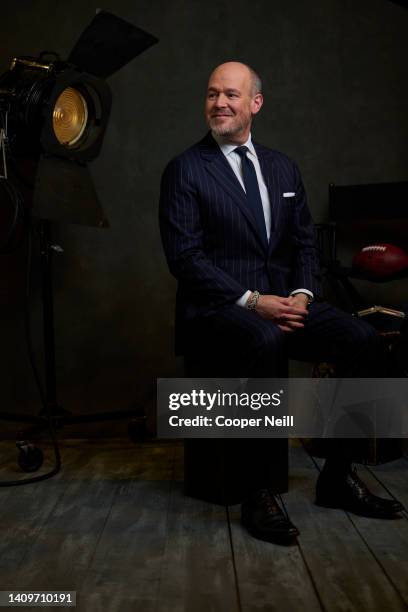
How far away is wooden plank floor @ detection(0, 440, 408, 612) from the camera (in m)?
1.75

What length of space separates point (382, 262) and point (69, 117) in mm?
1426

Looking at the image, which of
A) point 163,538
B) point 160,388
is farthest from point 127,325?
point 163,538

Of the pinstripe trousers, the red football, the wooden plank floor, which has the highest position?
the red football

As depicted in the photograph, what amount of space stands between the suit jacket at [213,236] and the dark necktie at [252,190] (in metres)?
0.03

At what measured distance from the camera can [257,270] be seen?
2.64 meters

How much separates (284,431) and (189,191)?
0.90 metres

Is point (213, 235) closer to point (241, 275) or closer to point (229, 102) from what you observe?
point (241, 275)

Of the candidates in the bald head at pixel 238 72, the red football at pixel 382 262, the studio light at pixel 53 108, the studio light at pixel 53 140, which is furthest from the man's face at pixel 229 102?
the red football at pixel 382 262

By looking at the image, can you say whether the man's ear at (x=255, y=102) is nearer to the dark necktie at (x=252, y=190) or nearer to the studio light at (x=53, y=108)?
the dark necktie at (x=252, y=190)

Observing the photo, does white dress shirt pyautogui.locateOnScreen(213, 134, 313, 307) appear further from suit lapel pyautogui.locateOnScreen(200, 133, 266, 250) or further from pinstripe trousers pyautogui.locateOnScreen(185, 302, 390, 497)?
pinstripe trousers pyautogui.locateOnScreen(185, 302, 390, 497)

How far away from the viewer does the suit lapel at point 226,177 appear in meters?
2.62

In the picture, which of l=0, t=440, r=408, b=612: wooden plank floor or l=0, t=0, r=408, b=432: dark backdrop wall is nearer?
l=0, t=440, r=408, b=612: wooden plank floor

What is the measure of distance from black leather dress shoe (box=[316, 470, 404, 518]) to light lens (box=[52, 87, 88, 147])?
171 centimetres

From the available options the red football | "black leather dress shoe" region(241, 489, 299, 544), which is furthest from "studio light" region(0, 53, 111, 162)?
"black leather dress shoe" region(241, 489, 299, 544)
